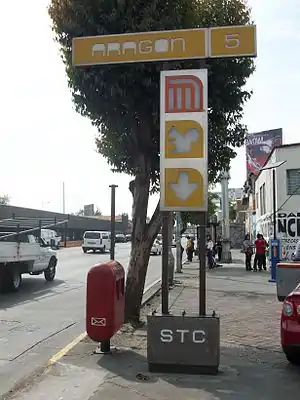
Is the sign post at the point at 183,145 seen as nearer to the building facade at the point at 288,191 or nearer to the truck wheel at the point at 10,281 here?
the truck wheel at the point at 10,281

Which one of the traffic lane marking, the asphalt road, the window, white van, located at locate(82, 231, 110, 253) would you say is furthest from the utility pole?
the traffic lane marking

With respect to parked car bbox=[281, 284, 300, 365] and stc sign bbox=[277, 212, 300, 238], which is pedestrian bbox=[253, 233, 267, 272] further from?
parked car bbox=[281, 284, 300, 365]

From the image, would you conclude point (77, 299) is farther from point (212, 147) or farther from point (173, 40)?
point (173, 40)

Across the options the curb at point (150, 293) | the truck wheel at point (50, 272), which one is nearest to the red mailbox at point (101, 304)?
the curb at point (150, 293)

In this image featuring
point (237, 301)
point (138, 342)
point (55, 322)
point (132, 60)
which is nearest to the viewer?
point (132, 60)

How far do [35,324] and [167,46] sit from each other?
5.98 m

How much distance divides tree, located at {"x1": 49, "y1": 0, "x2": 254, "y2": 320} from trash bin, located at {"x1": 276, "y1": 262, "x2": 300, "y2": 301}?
288 centimetres

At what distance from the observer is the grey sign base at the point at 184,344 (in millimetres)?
6480

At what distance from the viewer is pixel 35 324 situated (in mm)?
10359

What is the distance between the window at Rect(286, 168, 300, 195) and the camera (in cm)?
2423

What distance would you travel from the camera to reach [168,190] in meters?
7.04

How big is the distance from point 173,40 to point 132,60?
25.3 inches

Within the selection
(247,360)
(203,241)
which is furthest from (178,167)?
(247,360)

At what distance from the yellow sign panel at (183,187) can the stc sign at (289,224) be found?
682 inches
